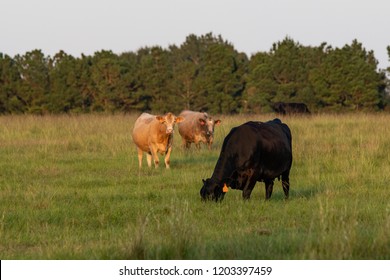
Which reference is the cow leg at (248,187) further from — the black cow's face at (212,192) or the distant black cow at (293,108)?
the distant black cow at (293,108)

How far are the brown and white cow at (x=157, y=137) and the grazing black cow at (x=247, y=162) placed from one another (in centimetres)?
512

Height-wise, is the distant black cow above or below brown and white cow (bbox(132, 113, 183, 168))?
below

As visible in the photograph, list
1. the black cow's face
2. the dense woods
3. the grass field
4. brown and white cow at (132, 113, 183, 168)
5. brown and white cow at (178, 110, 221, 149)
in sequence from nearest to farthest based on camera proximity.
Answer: the grass field < the black cow's face < brown and white cow at (132, 113, 183, 168) < brown and white cow at (178, 110, 221, 149) < the dense woods

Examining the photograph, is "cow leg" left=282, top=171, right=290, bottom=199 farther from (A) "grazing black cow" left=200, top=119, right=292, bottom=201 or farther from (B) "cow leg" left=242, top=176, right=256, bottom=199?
(B) "cow leg" left=242, top=176, right=256, bottom=199

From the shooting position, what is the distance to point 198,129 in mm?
21188

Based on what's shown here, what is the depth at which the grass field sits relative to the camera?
21.6 feet

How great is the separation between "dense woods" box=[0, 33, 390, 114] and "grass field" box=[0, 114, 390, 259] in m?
27.7

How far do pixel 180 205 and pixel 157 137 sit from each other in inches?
260

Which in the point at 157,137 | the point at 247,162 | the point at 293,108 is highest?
the point at 247,162

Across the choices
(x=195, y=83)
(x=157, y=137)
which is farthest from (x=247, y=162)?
(x=195, y=83)

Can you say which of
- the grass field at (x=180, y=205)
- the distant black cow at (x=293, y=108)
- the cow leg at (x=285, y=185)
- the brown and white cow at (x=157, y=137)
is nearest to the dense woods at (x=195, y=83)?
the distant black cow at (x=293, y=108)

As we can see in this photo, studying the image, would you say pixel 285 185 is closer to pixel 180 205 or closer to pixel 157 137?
pixel 180 205

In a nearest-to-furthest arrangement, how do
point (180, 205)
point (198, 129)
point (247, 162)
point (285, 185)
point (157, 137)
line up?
point (180, 205) < point (247, 162) < point (285, 185) < point (157, 137) < point (198, 129)

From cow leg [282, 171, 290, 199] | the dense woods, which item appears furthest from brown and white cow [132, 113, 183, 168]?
→ the dense woods
